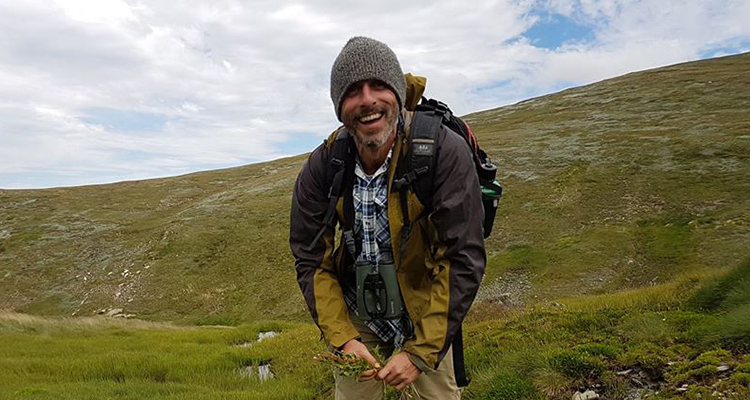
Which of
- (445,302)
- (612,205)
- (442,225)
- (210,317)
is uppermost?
(442,225)

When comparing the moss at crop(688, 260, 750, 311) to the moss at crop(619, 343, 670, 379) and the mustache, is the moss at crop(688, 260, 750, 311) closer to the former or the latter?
the moss at crop(619, 343, 670, 379)

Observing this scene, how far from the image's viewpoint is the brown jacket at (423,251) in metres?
4.00

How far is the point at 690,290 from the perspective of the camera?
10047 mm

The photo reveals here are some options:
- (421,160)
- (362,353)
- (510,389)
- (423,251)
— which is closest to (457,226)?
(423,251)

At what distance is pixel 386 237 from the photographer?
175 inches

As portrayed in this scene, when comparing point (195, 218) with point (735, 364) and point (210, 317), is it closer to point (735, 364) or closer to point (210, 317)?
point (210, 317)

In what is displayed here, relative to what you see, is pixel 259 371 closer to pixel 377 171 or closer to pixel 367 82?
pixel 377 171

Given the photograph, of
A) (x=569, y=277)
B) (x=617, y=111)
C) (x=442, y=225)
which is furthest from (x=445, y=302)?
(x=617, y=111)

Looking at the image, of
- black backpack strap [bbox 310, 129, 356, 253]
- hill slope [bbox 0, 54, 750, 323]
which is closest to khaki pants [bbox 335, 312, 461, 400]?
black backpack strap [bbox 310, 129, 356, 253]

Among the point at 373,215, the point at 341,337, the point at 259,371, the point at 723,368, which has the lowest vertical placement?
the point at 259,371

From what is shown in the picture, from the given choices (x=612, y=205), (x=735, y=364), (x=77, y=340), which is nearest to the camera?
(x=735, y=364)

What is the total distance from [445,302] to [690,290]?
8.30 meters

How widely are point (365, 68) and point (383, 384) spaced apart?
111 inches

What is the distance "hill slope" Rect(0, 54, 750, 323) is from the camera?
28625mm
